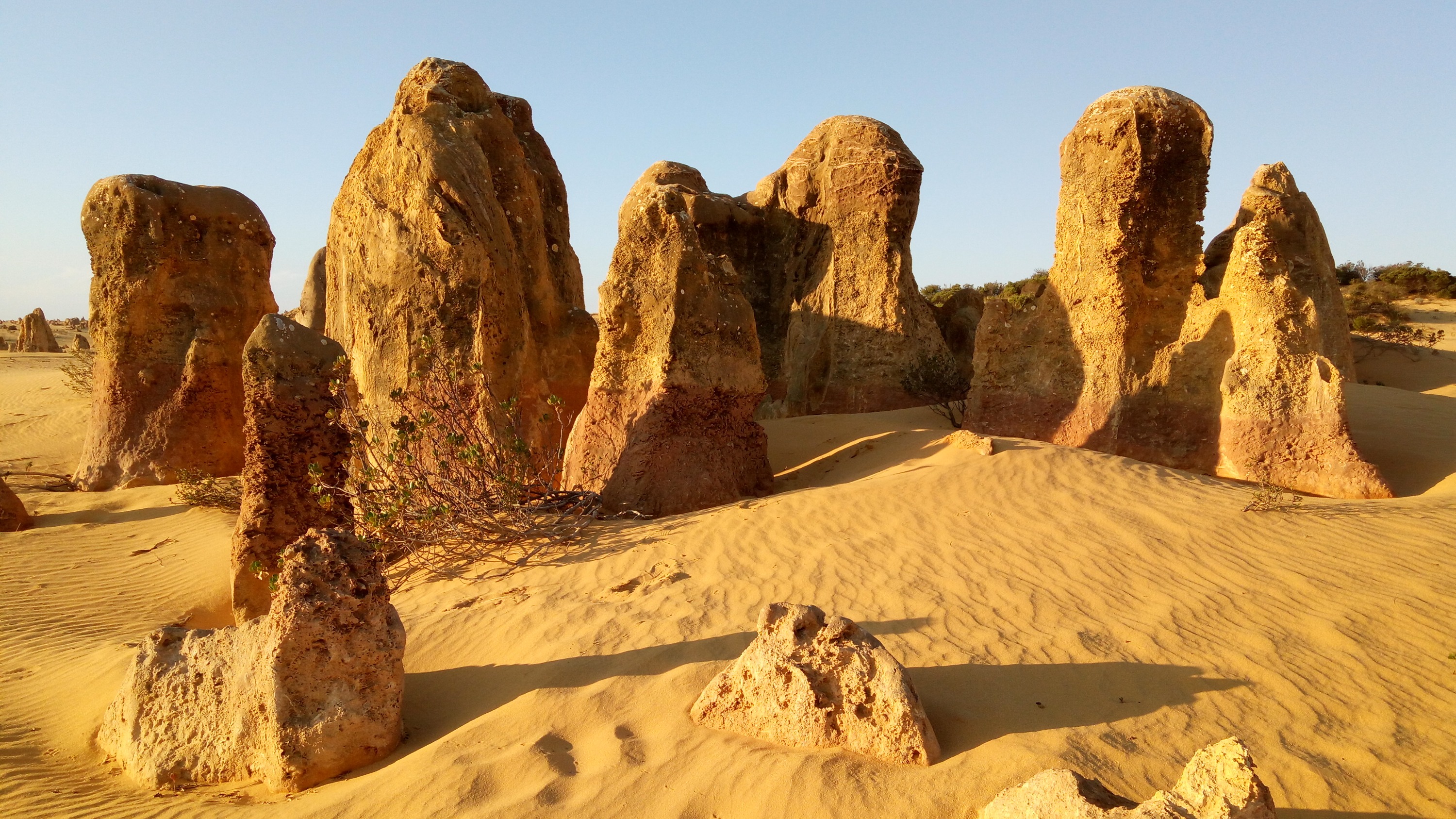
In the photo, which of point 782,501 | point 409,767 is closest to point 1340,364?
point 782,501

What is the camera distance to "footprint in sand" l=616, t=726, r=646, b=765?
10.7 ft

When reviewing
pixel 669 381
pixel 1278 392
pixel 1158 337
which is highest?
pixel 1158 337

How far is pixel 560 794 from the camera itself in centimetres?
309

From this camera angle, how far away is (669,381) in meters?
7.00

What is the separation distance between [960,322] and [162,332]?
10.1 meters

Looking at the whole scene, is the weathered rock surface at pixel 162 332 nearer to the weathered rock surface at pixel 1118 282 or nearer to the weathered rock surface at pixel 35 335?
the weathered rock surface at pixel 1118 282

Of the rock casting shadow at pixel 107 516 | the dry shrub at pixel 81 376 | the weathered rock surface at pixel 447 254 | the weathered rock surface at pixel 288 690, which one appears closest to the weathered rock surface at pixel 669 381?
the weathered rock surface at pixel 447 254

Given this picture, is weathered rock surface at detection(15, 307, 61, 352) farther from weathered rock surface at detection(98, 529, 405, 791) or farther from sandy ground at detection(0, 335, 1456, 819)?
weathered rock surface at detection(98, 529, 405, 791)

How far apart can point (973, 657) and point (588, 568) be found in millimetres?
2546

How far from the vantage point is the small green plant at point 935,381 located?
34.6 feet

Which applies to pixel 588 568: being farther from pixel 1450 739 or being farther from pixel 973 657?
pixel 1450 739

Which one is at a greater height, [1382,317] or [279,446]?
[1382,317]

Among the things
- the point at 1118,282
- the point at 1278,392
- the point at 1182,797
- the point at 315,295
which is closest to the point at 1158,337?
the point at 1118,282

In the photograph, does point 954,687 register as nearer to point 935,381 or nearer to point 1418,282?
point 935,381
